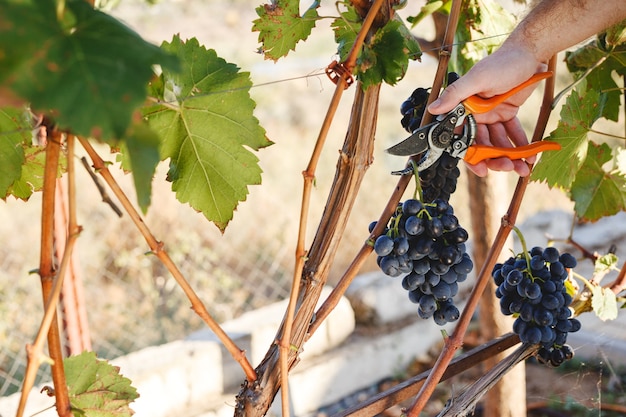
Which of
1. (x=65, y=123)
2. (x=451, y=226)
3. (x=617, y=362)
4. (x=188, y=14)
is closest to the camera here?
(x=65, y=123)

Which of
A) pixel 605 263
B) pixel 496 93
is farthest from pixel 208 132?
pixel 605 263

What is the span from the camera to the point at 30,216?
414cm

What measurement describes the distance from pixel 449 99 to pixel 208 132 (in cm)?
31

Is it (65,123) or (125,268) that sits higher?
(125,268)

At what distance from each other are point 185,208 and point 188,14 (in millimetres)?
5894

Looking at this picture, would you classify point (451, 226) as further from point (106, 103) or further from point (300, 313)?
point (106, 103)

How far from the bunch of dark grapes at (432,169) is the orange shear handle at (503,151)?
0.17ft

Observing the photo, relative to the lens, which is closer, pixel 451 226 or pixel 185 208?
pixel 451 226

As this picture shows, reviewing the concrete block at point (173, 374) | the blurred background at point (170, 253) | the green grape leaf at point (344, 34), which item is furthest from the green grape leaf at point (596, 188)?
the blurred background at point (170, 253)

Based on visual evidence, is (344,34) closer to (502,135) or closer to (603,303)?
(502,135)

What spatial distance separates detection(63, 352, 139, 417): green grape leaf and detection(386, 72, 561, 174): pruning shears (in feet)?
1.46

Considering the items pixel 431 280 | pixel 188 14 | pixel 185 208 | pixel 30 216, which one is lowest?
pixel 431 280

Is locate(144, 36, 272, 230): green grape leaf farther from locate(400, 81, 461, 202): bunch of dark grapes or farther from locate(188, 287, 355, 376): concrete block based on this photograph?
locate(188, 287, 355, 376): concrete block

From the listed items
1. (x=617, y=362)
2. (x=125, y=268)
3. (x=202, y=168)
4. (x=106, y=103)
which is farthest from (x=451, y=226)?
(x=125, y=268)
